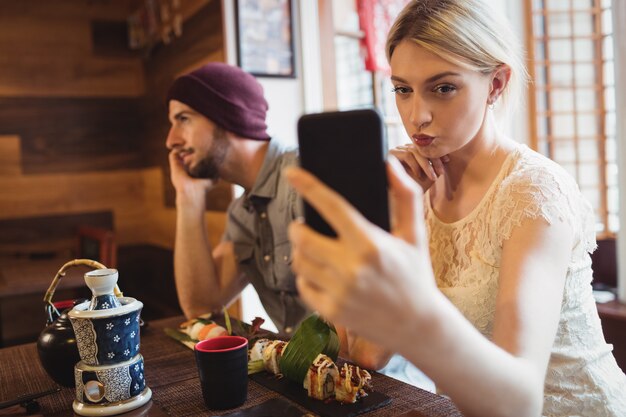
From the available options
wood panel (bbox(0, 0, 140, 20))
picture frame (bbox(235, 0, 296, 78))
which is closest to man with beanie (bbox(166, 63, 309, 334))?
picture frame (bbox(235, 0, 296, 78))

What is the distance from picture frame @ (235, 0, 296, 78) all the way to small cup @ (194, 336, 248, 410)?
191cm

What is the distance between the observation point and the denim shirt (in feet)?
6.13

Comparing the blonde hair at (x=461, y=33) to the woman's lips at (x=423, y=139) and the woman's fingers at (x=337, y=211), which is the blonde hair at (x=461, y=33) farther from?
the woman's fingers at (x=337, y=211)

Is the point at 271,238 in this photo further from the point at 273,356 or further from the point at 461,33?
the point at 461,33

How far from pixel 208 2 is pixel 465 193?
1.99 m

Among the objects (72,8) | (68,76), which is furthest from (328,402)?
(72,8)

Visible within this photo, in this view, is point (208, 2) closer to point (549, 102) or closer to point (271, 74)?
point (271, 74)

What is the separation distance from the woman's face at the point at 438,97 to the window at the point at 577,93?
1.58m

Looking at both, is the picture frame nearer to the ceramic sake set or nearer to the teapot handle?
the teapot handle

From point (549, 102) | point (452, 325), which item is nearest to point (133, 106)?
point (549, 102)

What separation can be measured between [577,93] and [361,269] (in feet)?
7.97

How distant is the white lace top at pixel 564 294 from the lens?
1.16 metres

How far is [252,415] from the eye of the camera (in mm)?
934

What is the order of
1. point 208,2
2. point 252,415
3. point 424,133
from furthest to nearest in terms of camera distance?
point 208,2
point 424,133
point 252,415
